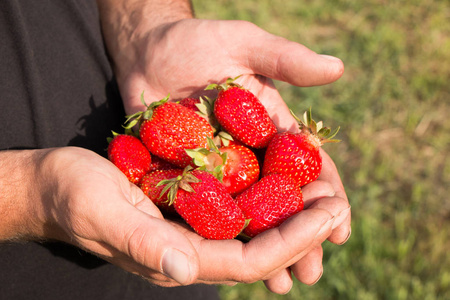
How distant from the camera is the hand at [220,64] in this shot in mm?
2197

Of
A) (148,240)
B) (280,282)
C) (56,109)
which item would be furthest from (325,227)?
(56,109)

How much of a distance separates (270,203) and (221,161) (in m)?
0.28

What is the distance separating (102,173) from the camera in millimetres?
1549

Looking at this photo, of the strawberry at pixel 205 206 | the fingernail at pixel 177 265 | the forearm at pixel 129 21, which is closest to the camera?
the fingernail at pixel 177 265

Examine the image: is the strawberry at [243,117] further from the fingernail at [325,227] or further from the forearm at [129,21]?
the forearm at [129,21]

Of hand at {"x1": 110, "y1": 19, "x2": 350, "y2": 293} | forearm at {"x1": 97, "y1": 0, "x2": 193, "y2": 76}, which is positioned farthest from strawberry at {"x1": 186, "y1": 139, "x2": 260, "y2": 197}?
forearm at {"x1": 97, "y1": 0, "x2": 193, "y2": 76}

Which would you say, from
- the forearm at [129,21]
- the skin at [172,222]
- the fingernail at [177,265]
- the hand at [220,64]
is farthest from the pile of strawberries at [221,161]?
the forearm at [129,21]

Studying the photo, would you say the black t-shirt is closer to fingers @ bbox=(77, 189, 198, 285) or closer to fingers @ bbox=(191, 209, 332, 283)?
fingers @ bbox=(77, 189, 198, 285)

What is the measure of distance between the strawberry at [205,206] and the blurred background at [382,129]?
151cm

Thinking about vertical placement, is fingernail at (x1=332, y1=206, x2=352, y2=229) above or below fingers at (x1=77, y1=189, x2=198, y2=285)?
below

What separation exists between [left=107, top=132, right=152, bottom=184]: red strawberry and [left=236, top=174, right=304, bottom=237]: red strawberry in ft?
1.52

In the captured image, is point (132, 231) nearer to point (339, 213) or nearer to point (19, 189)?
point (19, 189)

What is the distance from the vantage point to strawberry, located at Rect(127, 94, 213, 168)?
6.51 ft

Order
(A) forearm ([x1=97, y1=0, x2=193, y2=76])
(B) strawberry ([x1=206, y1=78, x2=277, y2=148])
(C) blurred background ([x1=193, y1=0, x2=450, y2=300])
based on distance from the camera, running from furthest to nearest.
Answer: (C) blurred background ([x1=193, y1=0, x2=450, y2=300]) < (A) forearm ([x1=97, y1=0, x2=193, y2=76]) < (B) strawberry ([x1=206, y1=78, x2=277, y2=148])
